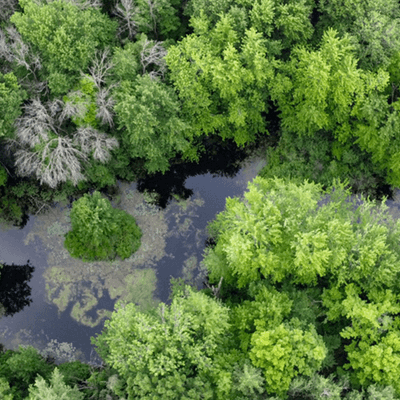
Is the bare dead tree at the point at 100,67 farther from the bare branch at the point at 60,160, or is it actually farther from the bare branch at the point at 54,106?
the bare branch at the point at 60,160

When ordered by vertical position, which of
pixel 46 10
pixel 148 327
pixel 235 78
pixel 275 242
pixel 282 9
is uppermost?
pixel 282 9

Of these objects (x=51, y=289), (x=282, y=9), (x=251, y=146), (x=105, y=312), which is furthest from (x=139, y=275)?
(x=282, y=9)

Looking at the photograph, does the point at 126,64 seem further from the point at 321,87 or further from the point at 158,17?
the point at 321,87

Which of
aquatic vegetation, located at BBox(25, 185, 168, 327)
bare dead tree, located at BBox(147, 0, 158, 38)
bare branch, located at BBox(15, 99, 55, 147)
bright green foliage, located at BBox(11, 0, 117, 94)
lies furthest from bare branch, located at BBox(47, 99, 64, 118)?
aquatic vegetation, located at BBox(25, 185, 168, 327)

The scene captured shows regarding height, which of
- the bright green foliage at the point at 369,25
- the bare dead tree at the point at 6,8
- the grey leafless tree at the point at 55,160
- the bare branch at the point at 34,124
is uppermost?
the bright green foliage at the point at 369,25

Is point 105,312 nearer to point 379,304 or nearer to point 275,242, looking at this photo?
point 275,242

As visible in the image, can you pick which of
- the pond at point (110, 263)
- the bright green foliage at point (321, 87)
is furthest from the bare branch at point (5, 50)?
the bright green foliage at point (321, 87)

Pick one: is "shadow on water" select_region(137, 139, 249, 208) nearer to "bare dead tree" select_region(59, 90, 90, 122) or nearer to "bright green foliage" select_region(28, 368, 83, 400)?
"bare dead tree" select_region(59, 90, 90, 122)

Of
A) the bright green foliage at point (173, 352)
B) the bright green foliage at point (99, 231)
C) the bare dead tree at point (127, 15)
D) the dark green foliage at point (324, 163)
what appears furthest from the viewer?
the dark green foliage at point (324, 163)
